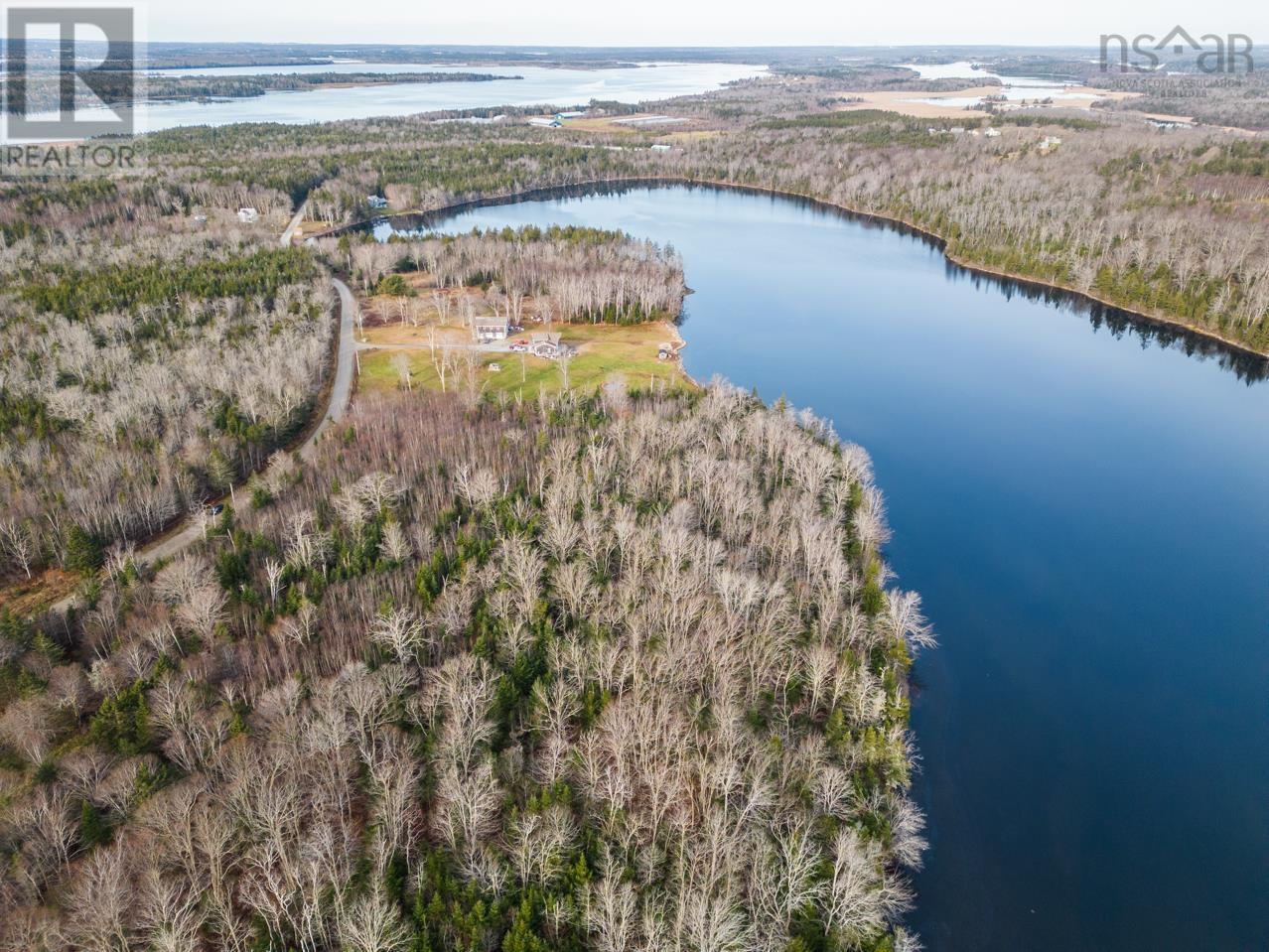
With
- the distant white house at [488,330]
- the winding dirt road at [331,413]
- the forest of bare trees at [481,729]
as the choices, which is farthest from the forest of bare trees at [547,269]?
the forest of bare trees at [481,729]

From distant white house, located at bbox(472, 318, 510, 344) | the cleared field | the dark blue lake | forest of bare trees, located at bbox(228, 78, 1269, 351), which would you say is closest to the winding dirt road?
the cleared field

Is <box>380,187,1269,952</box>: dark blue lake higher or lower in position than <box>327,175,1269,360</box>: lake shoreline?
lower

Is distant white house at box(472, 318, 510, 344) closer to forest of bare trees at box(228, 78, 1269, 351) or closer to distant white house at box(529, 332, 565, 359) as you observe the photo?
distant white house at box(529, 332, 565, 359)

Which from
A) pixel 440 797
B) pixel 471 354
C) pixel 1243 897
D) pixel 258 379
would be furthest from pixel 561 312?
pixel 1243 897

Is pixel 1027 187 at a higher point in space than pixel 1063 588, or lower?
higher

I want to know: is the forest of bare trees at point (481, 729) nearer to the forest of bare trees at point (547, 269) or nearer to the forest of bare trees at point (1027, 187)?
the forest of bare trees at point (547, 269)

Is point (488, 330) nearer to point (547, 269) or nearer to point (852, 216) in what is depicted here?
point (547, 269)

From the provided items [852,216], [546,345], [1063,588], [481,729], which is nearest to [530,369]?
[546,345]
